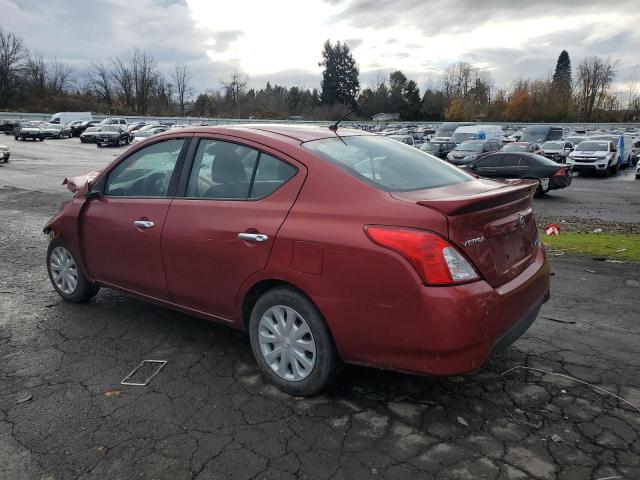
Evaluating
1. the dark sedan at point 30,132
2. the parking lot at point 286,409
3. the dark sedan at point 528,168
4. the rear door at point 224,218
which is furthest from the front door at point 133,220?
the dark sedan at point 30,132

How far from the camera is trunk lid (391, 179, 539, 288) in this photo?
2811 mm

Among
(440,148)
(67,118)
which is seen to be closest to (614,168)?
(440,148)

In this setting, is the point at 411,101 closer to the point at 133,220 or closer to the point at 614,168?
the point at 614,168

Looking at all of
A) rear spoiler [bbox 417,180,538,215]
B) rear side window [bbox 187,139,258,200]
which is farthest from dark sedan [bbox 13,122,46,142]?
rear spoiler [bbox 417,180,538,215]

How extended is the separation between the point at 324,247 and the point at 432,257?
25.1 inches

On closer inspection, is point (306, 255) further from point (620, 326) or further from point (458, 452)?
point (620, 326)

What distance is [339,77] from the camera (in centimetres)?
10606

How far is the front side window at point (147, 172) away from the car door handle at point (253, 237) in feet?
3.22

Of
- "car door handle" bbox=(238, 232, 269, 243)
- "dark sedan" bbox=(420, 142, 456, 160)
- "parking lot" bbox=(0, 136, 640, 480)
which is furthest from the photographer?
"dark sedan" bbox=(420, 142, 456, 160)

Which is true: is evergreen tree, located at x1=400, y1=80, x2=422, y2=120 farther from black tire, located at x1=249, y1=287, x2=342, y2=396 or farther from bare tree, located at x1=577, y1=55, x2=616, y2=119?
black tire, located at x1=249, y1=287, x2=342, y2=396

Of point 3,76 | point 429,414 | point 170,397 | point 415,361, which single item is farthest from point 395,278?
point 3,76

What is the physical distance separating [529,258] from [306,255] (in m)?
1.49

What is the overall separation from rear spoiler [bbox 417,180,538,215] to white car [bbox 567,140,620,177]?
2442cm

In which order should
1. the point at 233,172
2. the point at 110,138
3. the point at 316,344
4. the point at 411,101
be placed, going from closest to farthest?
the point at 316,344 → the point at 233,172 → the point at 110,138 → the point at 411,101
